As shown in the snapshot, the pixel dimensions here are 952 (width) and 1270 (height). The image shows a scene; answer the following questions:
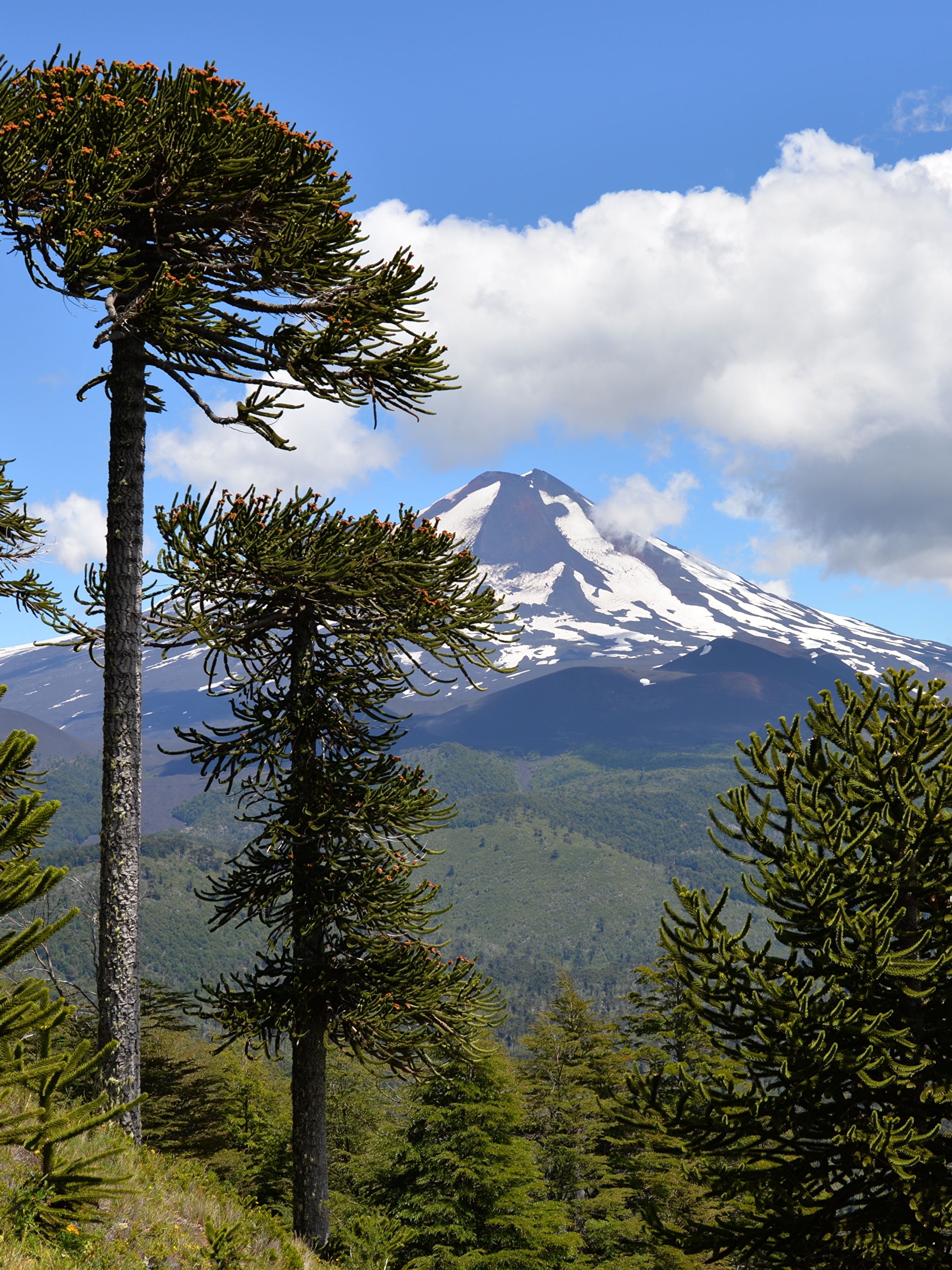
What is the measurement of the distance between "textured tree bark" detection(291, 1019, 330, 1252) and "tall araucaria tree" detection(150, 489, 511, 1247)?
0.08 feet

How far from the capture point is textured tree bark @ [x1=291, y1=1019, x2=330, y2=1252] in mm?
11539

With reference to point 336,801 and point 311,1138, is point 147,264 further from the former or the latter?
point 311,1138

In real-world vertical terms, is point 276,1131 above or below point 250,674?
below

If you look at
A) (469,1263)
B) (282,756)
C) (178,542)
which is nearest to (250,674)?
(282,756)

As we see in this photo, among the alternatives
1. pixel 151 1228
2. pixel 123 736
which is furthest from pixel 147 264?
pixel 151 1228

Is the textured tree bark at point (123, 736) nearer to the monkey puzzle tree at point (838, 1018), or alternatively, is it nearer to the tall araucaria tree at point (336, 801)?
the tall araucaria tree at point (336, 801)

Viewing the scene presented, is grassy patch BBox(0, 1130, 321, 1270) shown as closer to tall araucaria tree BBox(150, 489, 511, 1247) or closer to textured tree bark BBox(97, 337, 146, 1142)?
textured tree bark BBox(97, 337, 146, 1142)

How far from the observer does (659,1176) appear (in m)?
29.2

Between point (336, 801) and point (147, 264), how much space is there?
7.38m

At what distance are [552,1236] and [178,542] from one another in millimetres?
21883

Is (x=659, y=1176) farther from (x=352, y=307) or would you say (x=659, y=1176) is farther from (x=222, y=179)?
(x=222, y=179)

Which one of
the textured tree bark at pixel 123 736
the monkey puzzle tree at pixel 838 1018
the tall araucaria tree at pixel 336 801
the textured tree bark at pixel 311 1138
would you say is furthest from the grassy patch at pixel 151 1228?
the monkey puzzle tree at pixel 838 1018

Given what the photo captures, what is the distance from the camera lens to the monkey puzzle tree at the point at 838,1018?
8031 millimetres

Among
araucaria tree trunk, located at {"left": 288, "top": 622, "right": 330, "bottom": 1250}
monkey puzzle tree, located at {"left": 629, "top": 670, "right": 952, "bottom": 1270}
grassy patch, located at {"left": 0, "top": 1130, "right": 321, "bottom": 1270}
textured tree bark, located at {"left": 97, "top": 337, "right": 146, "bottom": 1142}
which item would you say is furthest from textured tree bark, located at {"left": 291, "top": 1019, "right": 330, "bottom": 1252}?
monkey puzzle tree, located at {"left": 629, "top": 670, "right": 952, "bottom": 1270}
